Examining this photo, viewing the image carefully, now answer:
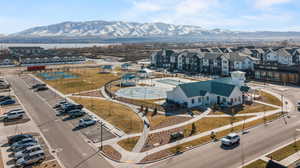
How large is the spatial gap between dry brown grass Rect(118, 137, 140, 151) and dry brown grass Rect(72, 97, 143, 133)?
346 cm

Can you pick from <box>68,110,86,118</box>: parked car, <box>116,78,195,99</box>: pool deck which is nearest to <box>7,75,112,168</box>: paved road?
<box>68,110,86,118</box>: parked car

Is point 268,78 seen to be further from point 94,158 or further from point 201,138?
point 94,158

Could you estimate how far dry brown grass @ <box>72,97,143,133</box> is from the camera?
150ft

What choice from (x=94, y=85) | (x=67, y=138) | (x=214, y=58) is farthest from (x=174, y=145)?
(x=214, y=58)

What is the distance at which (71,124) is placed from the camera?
47500 mm

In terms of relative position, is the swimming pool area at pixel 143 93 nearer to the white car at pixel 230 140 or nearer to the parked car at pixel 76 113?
the parked car at pixel 76 113

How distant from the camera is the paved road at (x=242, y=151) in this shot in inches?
1266

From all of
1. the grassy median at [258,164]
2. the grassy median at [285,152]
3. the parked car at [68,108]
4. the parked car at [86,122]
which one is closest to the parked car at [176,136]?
the grassy median at [258,164]

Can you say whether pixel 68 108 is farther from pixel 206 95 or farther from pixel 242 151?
pixel 242 151

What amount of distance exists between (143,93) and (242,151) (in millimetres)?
41587

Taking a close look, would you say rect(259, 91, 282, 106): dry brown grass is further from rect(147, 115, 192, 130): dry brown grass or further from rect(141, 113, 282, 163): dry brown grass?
rect(147, 115, 192, 130): dry brown grass

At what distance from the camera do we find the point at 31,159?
3219 cm

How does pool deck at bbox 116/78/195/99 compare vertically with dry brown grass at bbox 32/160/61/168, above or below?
above

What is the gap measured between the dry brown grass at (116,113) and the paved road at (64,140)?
786 cm
